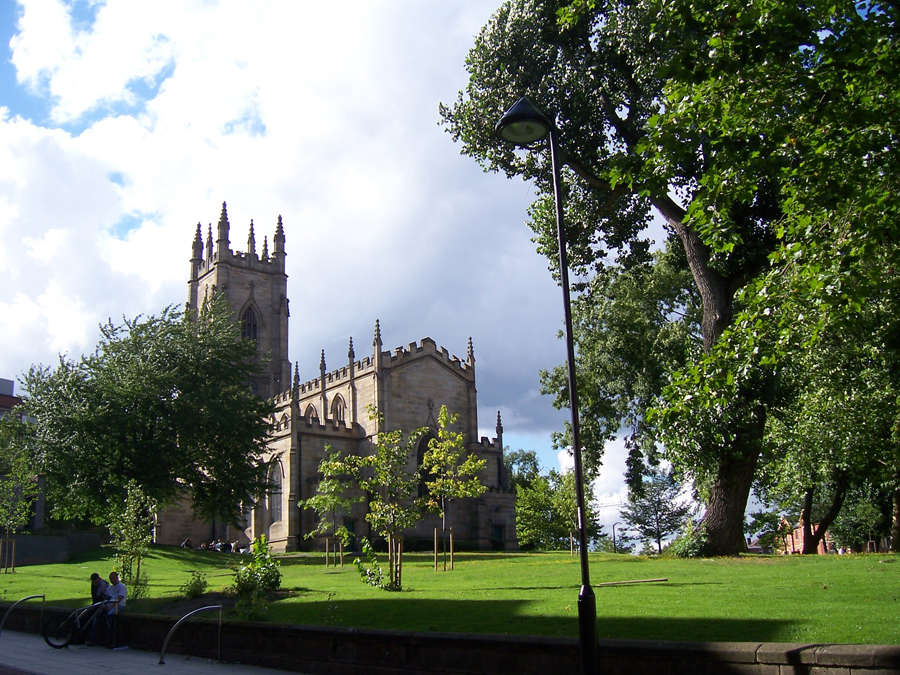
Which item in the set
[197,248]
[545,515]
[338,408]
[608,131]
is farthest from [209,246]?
[608,131]

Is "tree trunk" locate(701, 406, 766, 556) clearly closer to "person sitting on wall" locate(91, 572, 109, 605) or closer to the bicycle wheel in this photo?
"person sitting on wall" locate(91, 572, 109, 605)

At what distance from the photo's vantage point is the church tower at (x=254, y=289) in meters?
72.4

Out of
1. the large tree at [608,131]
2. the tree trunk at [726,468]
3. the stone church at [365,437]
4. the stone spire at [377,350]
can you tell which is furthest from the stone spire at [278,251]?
the tree trunk at [726,468]

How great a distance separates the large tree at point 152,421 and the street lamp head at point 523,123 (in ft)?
85.8

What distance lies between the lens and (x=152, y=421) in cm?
3403

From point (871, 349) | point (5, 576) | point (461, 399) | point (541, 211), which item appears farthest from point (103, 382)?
point (871, 349)

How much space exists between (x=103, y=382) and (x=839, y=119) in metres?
31.4

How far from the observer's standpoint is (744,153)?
11.3m

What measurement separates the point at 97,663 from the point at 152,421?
2364cm

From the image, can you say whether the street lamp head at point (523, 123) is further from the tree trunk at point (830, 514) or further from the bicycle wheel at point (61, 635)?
the tree trunk at point (830, 514)

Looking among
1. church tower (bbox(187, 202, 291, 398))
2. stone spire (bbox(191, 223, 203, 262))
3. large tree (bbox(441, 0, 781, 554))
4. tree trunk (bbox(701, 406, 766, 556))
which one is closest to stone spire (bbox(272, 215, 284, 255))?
church tower (bbox(187, 202, 291, 398))

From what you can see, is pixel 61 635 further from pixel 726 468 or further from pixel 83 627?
pixel 726 468

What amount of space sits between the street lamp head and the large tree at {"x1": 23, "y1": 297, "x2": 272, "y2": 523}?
85.8ft

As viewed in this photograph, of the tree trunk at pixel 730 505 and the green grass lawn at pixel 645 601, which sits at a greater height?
the tree trunk at pixel 730 505
